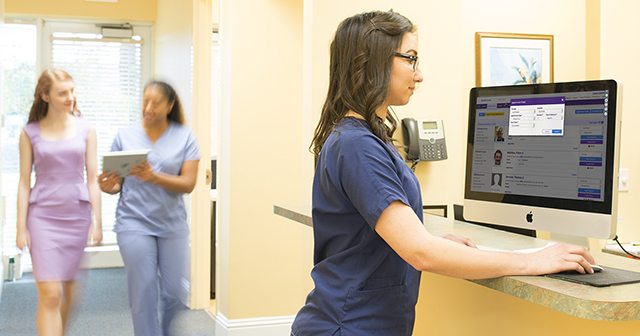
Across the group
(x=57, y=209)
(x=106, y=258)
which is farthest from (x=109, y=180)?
(x=106, y=258)

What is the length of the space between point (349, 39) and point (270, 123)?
2.63 metres

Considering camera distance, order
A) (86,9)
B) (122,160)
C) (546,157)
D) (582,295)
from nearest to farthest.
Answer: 1. (582,295)
2. (546,157)
3. (122,160)
4. (86,9)

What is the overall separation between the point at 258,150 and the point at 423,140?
1.18 meters

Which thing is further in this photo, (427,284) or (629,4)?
(629,4)

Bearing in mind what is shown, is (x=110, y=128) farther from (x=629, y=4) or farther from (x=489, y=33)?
(x=629, y=4)

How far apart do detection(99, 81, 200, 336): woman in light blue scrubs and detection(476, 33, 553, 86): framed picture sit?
1.68m

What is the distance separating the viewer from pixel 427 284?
86.0 inches

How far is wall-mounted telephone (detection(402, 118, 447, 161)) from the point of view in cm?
327

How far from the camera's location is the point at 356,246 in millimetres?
1519

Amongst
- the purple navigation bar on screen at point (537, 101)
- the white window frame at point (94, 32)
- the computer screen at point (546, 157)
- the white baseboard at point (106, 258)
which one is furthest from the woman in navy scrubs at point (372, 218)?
the white baseboard at point (106, 258)

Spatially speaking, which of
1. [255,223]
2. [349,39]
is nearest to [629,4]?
[255,223]

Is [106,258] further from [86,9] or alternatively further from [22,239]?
[22,239]

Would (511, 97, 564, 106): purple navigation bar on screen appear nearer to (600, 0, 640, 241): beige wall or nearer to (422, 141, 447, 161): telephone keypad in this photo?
(422, 141, 447, 161): telephone keypad

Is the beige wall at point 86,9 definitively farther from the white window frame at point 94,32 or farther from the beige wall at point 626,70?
the beige wall at point 626,70
